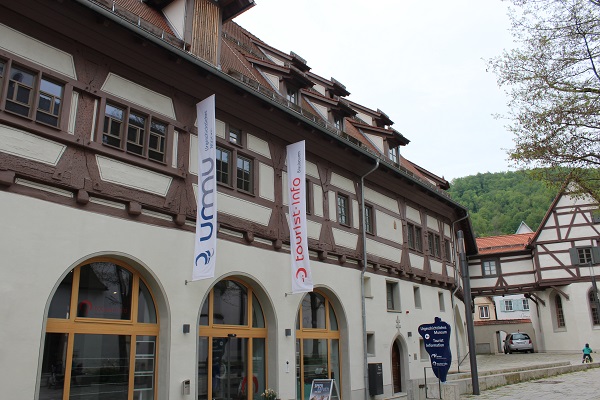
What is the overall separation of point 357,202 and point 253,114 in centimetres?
604

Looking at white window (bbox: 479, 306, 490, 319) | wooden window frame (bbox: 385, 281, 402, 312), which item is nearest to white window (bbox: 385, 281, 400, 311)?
wooden window frame (bbox: 385, 281, 402, 312)

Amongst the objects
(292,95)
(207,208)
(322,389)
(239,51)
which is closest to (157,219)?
(207,208)

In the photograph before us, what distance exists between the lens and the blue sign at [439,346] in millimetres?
13922

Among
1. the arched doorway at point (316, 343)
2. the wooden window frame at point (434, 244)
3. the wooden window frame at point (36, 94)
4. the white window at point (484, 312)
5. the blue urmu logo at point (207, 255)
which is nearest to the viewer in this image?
the wooden window frame at point (36, 94)

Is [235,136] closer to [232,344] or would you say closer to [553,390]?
[232,344]

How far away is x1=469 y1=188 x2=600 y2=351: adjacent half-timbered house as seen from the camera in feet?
112

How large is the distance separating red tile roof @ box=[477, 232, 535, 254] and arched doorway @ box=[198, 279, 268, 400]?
27.7 metres

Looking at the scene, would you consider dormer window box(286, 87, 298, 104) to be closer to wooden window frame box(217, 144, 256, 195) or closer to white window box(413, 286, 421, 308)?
wooden window frame box(217, 144, 256, 195)

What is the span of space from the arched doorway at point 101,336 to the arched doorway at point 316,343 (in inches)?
211

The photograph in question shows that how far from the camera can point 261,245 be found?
46.3 feet

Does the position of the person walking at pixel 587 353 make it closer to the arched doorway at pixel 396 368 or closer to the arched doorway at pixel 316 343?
the arched doorway at pixel 396 368

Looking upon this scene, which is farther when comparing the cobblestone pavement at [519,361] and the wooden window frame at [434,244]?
the cobblestone pavement at [519,361]

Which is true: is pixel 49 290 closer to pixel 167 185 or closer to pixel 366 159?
pixel 167 185

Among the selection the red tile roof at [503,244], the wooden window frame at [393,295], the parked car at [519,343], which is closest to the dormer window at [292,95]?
the wooden window frame at [393,295]
